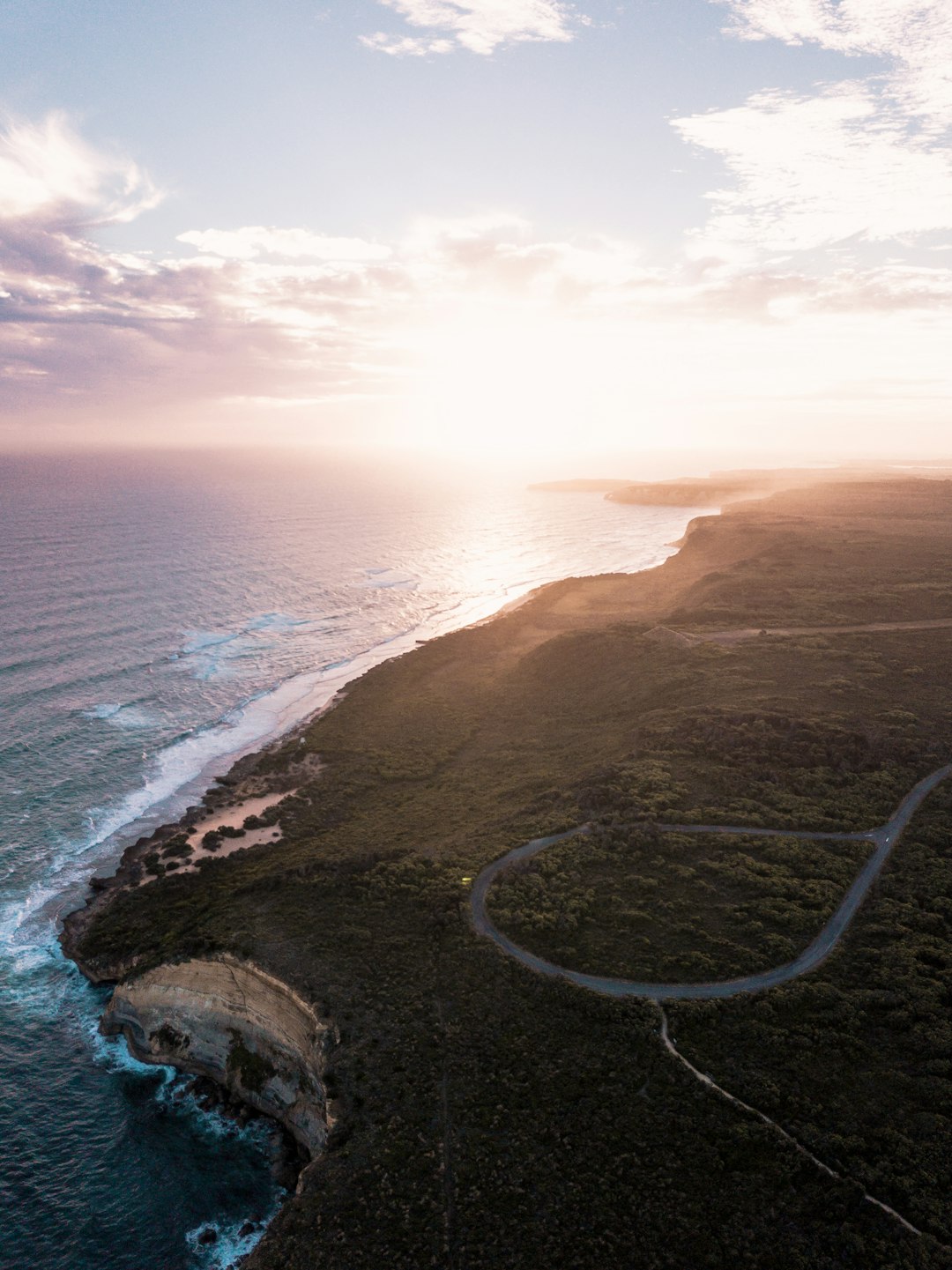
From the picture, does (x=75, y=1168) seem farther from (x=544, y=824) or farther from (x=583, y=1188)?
(x=544, y=824)

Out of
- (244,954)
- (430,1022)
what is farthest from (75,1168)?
(430,1022)

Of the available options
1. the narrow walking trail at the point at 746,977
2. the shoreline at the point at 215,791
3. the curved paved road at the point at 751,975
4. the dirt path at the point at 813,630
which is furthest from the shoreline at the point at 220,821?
the dirt path at the point at 813,630

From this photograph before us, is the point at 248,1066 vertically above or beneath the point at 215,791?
beneath

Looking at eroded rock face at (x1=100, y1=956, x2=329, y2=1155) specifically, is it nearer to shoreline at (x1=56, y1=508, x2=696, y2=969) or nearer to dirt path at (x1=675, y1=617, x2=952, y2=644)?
shoreline at (x1=56, y1=508, x2=696, y2=969)

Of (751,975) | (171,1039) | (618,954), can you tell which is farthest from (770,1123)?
(171,1039)

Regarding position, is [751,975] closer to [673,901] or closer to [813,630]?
[673,901]

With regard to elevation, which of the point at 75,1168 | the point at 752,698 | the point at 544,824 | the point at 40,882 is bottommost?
the point at 75,1168

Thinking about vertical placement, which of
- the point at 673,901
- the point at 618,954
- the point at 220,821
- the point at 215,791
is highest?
the point at 673,901
